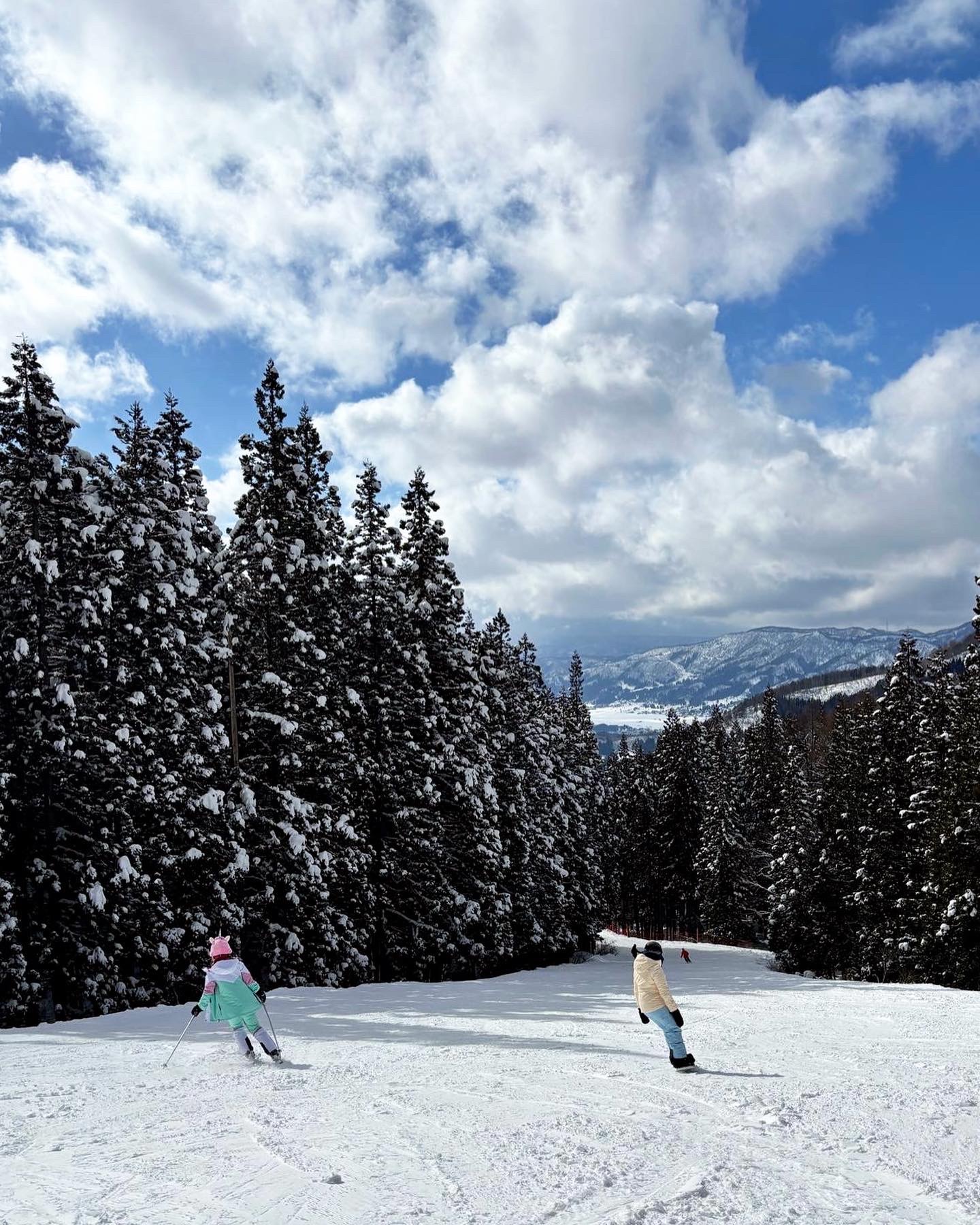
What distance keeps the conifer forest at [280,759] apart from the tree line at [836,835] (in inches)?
7.6

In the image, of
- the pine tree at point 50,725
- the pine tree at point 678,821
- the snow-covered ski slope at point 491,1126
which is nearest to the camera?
the snow-covered ski slope at point 491,1126

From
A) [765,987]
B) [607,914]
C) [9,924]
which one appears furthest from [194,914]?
[607,914]

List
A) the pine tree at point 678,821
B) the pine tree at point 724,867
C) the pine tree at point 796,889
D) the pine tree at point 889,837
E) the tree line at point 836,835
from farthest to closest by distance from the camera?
the pine tree at point 678,821
the pine tree at point 724,867
the pine tree at point 796,889
the pine tree at point 889,837
the tree line at point 836,835

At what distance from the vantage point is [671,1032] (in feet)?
32.8

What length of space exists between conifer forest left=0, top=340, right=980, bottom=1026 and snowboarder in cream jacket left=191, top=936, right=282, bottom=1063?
9.02 m

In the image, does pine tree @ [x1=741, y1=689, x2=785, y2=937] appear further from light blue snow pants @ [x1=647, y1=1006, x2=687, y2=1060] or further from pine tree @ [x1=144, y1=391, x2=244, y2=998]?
light blue snow pants @ [x1=647, y1=1006, x2=687, y2=1060]

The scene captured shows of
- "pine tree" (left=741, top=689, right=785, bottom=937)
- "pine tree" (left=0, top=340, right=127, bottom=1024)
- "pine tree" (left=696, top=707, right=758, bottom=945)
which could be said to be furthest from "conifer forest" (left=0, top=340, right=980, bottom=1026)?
"pine tree" (left=741, top=689, right=785, bottom=937)

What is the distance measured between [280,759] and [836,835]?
29941 mm

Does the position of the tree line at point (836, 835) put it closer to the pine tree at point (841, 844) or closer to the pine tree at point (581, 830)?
the pine tree at point (841, 844)

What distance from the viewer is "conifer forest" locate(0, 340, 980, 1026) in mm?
19328

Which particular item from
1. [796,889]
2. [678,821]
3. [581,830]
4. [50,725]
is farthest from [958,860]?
[678,821]

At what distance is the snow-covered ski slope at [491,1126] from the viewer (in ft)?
18.4

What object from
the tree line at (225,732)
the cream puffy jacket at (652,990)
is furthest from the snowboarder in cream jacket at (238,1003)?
the tree line at (225,732)

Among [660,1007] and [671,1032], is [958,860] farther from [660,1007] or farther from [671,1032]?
[660,1007]
